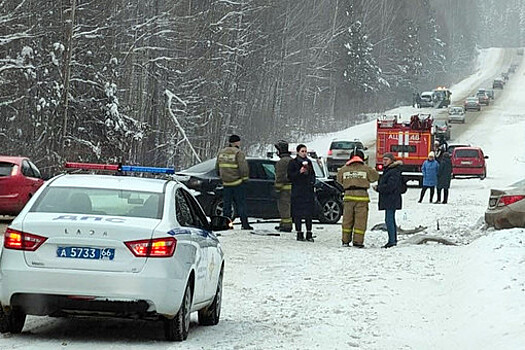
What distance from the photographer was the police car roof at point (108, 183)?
A: 923 cm

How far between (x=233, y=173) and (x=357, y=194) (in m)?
2.92

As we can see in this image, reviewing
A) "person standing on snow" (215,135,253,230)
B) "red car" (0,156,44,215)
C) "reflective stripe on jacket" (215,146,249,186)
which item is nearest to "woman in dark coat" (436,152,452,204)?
"person standing on snow" (215,135,253,230)

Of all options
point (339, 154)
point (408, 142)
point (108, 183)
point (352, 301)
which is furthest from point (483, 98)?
point (108, 183)

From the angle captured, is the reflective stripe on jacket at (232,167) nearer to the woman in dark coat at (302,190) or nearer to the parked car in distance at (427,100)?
the woman in dark coat at (302,190)

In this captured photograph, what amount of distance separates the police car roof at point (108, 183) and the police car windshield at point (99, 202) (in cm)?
8

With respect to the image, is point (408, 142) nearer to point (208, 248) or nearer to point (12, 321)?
point (208, 248)

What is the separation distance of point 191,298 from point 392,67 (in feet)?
332

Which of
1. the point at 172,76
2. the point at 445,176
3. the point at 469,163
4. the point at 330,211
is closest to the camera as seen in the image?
the point at 330,211

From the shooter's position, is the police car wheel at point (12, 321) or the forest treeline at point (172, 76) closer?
the police car wheel at point (12, 321)

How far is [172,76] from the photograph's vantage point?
162 feet

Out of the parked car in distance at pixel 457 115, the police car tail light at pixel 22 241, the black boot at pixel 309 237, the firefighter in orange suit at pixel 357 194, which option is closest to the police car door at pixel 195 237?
the police car tail light at pixel 22 241

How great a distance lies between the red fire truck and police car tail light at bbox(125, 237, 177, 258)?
107 ft

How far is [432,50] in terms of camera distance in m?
132

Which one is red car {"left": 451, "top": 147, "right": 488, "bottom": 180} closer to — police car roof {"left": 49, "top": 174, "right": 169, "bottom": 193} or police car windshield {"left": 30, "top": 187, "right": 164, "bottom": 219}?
police car roof {"left": 49, "top": 174, "right": 169, "bottom": 193}
